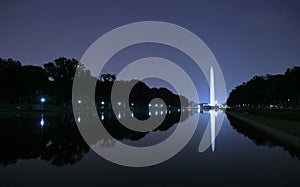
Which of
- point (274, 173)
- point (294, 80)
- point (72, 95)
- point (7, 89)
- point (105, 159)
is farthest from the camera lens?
point (72, 95)

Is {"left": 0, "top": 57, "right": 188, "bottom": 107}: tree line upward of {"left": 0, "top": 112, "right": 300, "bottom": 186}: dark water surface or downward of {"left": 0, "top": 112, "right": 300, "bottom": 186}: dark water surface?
upward

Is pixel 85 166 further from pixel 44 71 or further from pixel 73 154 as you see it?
pixel 44 71

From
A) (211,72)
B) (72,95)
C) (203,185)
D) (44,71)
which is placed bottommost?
(203,185)

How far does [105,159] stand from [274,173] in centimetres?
649

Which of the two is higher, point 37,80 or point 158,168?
point 37,80

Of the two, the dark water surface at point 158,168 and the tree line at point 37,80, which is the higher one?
the tree line at point 37,80

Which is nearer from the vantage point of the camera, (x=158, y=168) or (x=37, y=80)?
(x=158, y=168)

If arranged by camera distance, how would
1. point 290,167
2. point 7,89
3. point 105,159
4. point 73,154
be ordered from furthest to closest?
point 7,89 < point 73,154 < point 105,159 < point 290,167

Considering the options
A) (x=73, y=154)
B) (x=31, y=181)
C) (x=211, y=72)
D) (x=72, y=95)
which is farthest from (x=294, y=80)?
(x=211, y=72)

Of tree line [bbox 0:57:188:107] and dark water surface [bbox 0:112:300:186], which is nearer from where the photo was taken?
dark water surface [bbox 0:112:300:186]

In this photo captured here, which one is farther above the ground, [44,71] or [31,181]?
[44,71]

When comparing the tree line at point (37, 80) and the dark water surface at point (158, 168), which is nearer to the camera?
the dark water surface at point (158, 168)

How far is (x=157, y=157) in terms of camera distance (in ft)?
42.3

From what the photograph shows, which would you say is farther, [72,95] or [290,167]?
[72,95]
